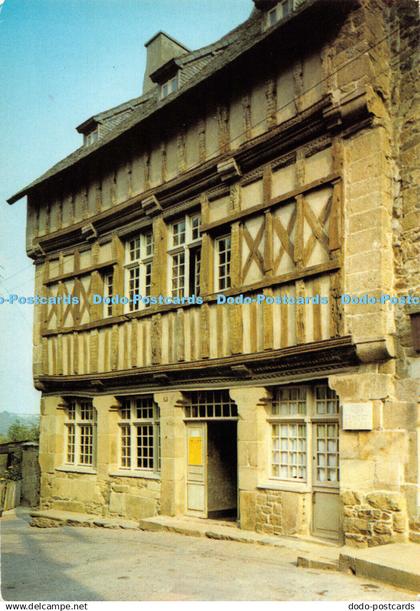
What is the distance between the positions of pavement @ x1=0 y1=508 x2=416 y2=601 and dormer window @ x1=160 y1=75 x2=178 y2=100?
27.2 ft

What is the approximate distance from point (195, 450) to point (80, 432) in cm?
399

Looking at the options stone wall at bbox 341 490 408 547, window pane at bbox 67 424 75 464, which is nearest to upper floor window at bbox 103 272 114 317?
window pane at bbox 67 424 75 464

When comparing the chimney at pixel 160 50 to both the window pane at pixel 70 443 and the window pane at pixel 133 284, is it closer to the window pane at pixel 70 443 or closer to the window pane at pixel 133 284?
the window pane at pixel 133 284

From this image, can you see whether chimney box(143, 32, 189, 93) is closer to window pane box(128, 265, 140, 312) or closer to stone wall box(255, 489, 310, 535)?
window pane box(128, 265, 140, 312)

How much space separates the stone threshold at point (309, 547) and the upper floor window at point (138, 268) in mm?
3939

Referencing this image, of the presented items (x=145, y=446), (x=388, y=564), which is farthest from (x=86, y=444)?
(x=388, y=564)

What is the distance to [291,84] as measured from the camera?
9219 millimetres

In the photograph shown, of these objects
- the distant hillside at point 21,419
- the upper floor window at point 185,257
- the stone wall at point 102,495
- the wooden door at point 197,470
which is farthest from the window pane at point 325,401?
the distant hillside at point 21,419

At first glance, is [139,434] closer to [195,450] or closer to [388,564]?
[195,450]

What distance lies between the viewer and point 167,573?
7141 millimetres

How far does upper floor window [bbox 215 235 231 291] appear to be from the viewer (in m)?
10.4

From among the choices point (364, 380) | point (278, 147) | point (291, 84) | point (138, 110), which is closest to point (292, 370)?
point (364, 380)

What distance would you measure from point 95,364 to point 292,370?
517 cm

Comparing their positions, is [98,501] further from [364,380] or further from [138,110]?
[138,110]
